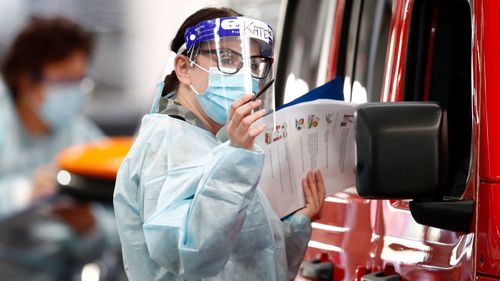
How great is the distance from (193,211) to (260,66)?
0.49 meters

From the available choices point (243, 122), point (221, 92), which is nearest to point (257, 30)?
point (221, 92)

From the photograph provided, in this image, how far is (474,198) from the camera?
2328 mm

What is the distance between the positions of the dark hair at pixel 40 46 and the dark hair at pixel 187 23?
365cm

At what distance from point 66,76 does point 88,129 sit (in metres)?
0.46

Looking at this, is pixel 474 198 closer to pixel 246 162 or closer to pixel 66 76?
pixel 246 162

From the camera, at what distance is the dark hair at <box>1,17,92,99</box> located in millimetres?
6207

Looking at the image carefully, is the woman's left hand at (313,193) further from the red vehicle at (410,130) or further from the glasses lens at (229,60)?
the glasses lens at (229,60)

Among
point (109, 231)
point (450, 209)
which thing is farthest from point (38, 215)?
point (450, 209)

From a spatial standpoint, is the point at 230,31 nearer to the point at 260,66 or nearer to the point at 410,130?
the point at 260,66

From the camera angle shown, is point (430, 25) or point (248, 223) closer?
point (248, 223)

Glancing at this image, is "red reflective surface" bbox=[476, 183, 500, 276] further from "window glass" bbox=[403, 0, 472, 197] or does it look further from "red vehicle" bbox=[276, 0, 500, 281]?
"window glass" bbox=[403, 0, 472, 197]

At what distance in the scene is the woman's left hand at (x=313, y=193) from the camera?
9.30ft

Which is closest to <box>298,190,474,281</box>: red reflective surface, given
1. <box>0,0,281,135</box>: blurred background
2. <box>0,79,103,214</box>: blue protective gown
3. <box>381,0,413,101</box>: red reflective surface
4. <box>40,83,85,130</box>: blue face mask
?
<box>381,0,413,101</box>: red reflective surface

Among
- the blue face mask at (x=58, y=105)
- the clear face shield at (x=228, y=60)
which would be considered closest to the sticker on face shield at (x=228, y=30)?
the clear face shield at (x=228, y=60)
